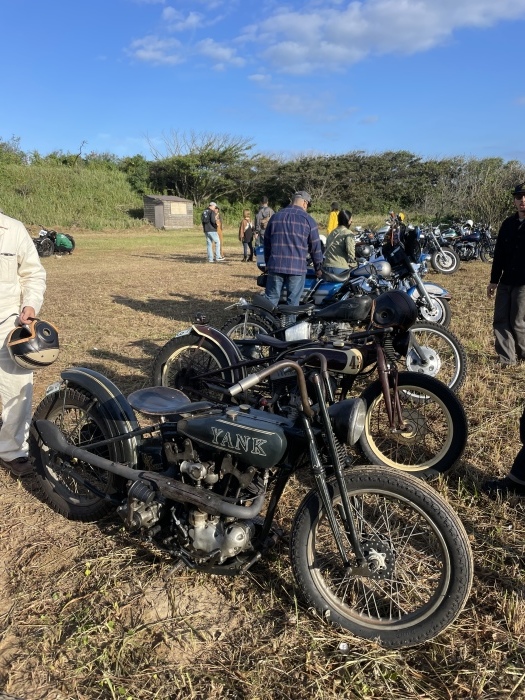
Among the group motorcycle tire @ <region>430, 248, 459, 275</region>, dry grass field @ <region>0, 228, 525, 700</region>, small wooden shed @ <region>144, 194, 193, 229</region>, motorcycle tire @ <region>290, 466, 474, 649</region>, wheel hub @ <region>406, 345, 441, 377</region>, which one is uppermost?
small wooden shed @ <region>144, 194, 193, 229</region>

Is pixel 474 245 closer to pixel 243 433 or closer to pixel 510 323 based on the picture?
pixel 510 323

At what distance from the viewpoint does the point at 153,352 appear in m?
6.34

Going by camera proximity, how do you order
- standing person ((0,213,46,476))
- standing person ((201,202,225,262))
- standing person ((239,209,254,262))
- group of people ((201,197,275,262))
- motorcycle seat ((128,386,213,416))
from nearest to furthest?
motorcycle seat ((128,386,213,416))
standing person ((0,213,46,476))
group of people ((201,197,275,262))
standing person ((201,202,225,262))
standing person ((239,209,254,262))

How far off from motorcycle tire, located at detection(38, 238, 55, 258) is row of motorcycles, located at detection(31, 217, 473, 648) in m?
16.0

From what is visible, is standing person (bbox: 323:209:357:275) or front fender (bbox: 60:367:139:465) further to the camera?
standing person (bbox: 323:209:357:275)

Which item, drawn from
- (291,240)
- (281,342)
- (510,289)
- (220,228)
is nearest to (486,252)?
(220,228)

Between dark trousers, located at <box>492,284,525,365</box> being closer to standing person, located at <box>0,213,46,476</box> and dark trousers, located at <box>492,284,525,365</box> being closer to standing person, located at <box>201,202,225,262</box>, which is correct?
standing person, located at <box>0,213,46,476</box>

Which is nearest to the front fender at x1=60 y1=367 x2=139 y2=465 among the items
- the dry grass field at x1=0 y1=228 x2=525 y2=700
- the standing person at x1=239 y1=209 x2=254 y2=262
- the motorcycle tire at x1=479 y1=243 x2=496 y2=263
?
the dry grass field at x1=0 y1=228 x2=525 y2=700

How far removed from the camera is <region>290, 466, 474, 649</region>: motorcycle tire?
195cm

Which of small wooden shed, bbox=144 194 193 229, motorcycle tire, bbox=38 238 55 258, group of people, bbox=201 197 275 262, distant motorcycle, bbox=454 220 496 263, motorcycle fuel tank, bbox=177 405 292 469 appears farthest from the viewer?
small wooden shed, bbox=144 194 193 229

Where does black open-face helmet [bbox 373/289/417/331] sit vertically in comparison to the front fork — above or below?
above

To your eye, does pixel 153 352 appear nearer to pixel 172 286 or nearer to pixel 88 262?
pixel 172 286

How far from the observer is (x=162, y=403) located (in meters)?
2.50

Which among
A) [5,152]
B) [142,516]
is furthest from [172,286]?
[5,152]
